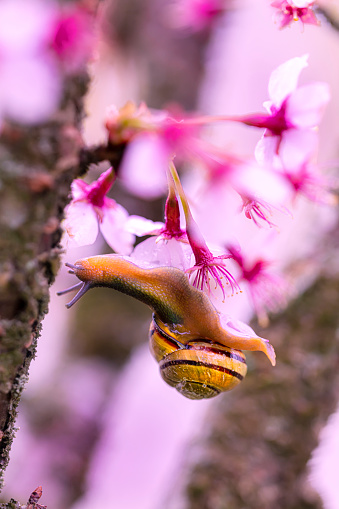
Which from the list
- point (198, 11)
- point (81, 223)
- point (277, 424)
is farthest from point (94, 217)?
point (198, 11)

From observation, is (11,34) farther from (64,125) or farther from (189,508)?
(189,508)

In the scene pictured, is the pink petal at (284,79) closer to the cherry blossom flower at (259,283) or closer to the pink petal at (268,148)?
the pink petal at (268,148)

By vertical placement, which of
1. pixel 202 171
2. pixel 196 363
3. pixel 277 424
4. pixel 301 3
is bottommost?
pixel 277 424

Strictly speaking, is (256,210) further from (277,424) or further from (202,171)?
(277,424)

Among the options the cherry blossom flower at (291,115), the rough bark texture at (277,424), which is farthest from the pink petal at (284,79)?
the rough bark texture at (277,424)

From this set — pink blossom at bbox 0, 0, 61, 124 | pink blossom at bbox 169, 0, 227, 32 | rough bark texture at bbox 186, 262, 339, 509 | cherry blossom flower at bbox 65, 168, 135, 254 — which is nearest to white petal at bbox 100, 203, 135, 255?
cherry blossom flower at bbox 65, 168, 135, 254
